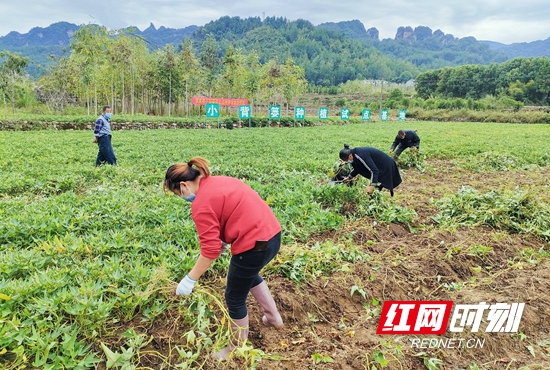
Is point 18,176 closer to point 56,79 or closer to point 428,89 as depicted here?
point 56,79

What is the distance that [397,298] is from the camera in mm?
3508

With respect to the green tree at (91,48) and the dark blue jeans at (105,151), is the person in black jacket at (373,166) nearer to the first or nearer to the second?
the dark blue jeans at (105,151)

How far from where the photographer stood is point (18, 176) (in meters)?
6.82

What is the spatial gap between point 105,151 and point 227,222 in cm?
739

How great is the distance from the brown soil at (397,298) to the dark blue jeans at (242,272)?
37 centimetres

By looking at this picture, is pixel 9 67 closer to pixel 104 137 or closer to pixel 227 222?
pixel 104 137

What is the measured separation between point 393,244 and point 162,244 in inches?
112

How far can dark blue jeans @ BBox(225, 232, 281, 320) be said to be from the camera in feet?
7.89

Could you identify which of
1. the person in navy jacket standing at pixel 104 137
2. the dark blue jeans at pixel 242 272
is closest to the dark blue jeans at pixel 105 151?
the person in navy jacket standing at pixel 104 137

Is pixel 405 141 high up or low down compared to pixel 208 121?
up

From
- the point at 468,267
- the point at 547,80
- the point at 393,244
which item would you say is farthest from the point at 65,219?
the point at 547,80

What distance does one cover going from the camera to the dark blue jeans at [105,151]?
27.7 feet

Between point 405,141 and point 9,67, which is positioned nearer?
point 405,141

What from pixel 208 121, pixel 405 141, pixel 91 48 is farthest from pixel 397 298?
pixel 91 48
